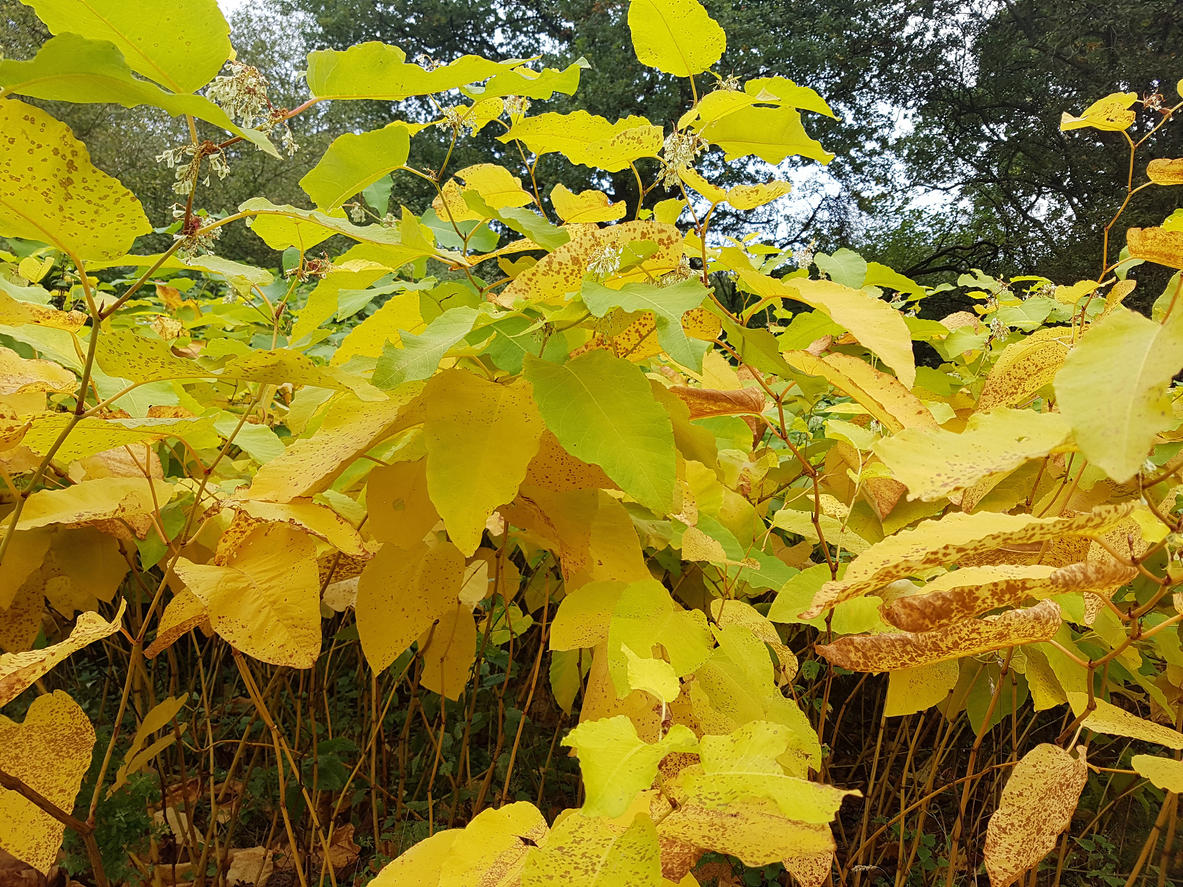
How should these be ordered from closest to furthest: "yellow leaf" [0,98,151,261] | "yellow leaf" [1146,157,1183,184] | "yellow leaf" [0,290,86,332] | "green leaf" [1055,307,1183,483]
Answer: "green leaf" [1055,307,1183,483]
"yellow leaf" [0,98,151,261]
"yellow leaf" [1146,157,1183,184]
"yellow leaf" [0,290,86,332]

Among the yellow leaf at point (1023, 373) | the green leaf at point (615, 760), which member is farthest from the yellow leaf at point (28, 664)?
the yellow leaf at point (1023, 373)

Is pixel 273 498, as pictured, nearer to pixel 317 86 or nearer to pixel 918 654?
pixel 317 86

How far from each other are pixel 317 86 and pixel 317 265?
1.39 ft

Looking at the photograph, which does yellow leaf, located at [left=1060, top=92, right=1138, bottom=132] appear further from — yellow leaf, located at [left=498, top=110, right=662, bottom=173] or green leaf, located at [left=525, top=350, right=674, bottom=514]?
green leaf, located at [left=525, top=350, right=674, bottom=514]

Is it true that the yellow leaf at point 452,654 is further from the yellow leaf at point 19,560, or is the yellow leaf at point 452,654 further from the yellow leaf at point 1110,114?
the yellow leaf at point 1110,114

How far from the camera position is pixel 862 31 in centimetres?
1339

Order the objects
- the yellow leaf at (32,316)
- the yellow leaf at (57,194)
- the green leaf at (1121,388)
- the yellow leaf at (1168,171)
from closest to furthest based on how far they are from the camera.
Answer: the green leaf at (1121,388) < the yellow leaf at (57,194) < the yellow leaf at (1168,171) < the yellow leaf at (32,316)

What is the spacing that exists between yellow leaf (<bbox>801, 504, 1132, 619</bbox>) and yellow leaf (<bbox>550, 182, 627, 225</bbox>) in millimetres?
387

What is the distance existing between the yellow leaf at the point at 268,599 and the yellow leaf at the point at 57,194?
0.18 meters

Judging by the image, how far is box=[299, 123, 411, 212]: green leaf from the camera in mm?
490

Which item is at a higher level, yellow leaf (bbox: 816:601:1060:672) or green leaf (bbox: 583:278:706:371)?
green leaf (bbox: 583:278:706:371)

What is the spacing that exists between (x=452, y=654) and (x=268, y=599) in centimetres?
25

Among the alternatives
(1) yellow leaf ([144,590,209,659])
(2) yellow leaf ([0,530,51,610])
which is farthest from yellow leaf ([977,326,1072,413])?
(2) yellow leaf ([0,530,51,610])

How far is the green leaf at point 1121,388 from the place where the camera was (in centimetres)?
25
